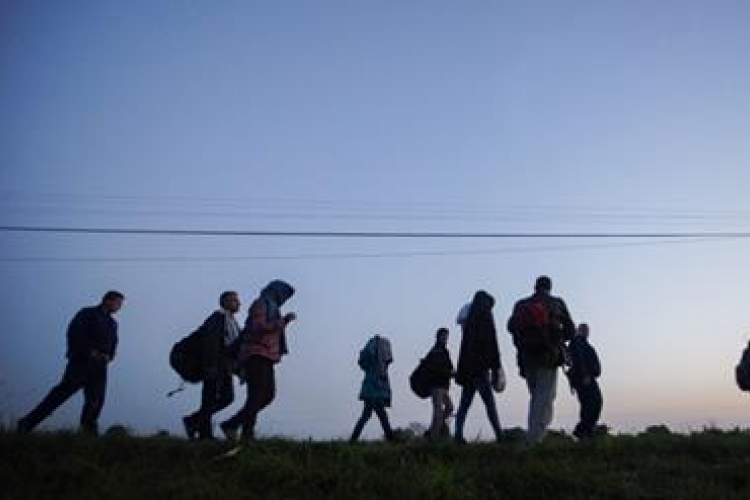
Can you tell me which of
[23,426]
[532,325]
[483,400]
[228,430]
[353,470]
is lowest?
[353,470]

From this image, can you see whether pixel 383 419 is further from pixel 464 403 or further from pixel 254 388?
pixel 254 388

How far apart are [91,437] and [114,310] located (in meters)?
2.06

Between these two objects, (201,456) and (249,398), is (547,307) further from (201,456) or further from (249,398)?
(201,456)

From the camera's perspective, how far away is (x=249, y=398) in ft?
33.2

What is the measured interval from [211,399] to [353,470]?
262 cm

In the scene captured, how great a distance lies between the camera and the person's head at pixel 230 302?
36.9 ft

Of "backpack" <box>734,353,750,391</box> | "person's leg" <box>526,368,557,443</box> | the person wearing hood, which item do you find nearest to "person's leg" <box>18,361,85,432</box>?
the person wearing hood

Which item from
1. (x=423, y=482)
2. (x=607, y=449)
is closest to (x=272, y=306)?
(x=423, y=482)

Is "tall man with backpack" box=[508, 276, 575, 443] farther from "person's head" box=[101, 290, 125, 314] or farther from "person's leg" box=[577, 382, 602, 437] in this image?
"person's head" box=[101, 290, 125, 314]

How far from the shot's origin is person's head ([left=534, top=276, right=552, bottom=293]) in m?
11.2

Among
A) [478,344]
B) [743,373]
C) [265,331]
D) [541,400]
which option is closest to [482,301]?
[478,344]

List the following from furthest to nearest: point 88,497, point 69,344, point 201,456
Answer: point 69,344
point 201,456
point 88,497

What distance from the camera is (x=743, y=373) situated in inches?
500

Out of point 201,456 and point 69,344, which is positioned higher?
point 69,344
